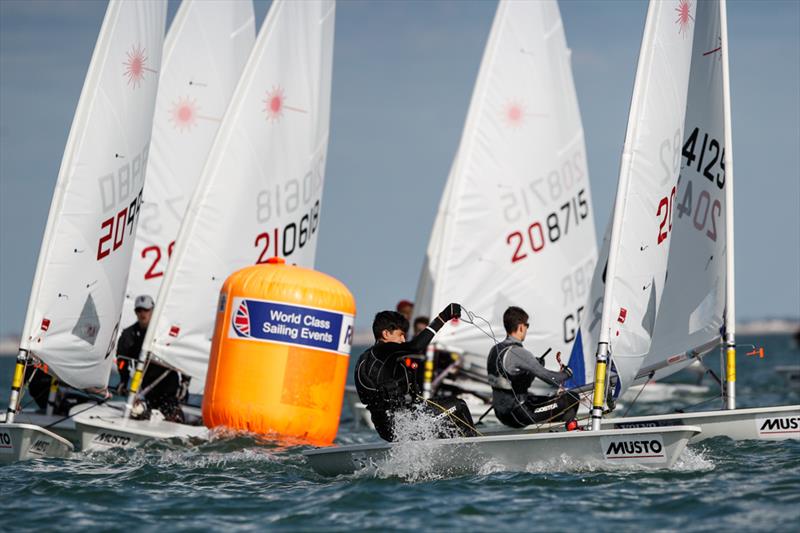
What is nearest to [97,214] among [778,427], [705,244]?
[705,244]

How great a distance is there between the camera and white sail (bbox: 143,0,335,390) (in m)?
12.9

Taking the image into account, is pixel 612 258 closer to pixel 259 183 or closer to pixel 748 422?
pixel 748 422

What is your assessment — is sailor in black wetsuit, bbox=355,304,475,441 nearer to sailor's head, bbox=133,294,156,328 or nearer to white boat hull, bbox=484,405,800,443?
white boat hull, bbox=484,405,800,443

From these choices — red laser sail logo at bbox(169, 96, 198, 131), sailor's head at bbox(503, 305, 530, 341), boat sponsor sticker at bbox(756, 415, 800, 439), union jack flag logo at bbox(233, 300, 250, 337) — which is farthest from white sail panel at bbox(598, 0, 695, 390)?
red laser sail logo at bbox(169, 96, 198, 131)

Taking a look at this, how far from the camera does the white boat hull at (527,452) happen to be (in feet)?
27.1

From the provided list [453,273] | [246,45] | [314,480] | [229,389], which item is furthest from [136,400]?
[246,45]

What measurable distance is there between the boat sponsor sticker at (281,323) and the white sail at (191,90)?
4.75 metres

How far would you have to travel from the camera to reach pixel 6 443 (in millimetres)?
10375

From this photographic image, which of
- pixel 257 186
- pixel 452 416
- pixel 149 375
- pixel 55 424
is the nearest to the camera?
pixel 452 416

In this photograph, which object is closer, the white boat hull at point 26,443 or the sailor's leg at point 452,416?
the sailor's leg at point 452,416

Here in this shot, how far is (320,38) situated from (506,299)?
3.87 meters

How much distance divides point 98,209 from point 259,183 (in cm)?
253

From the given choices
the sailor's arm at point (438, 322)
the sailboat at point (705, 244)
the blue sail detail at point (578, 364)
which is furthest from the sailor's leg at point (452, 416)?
the blue sail detail at point (578, 364)

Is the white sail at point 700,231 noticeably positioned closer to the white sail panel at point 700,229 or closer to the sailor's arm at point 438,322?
the white sail panel at point 700,229
